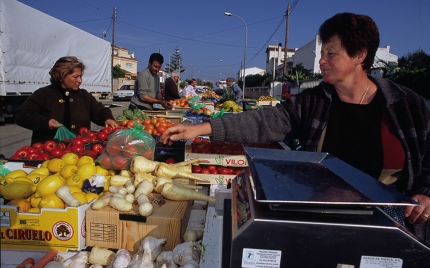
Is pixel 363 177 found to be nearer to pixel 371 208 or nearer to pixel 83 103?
pixel 371 208

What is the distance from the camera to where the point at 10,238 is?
1.77 m

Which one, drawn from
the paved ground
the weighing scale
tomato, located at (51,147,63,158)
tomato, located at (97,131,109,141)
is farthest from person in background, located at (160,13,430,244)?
the paved ground

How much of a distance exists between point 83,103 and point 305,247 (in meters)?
3.70

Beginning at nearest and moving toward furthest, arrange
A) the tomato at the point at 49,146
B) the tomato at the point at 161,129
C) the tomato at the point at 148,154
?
the tomato at the point at 148,154 < the tomato at the point at 49,146 < the tomato at the point at 161,129

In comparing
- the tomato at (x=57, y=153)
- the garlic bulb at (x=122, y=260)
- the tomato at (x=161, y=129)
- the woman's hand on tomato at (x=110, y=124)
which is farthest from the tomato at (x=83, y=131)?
the garlic bulb at (x=122, y=260)

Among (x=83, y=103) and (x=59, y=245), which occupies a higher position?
(x=83, y=103)

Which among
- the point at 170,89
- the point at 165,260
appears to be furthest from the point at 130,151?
the point at 170,89

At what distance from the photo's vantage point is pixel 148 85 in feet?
20.4

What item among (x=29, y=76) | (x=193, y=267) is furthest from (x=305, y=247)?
(x=29, y=76)

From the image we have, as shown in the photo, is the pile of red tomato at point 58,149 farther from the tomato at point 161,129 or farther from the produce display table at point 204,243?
the produce display table at point 204,243

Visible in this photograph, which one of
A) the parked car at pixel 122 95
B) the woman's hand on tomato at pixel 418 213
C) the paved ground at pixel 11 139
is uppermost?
the parked car at pixel 122 95

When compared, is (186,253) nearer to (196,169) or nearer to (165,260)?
(165,260)

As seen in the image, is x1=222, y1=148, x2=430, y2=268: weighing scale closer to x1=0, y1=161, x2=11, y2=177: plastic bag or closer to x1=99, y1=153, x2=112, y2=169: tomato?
x1=99, y1=153, x2=112, y2=169: tomato

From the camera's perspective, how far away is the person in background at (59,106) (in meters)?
3.35
